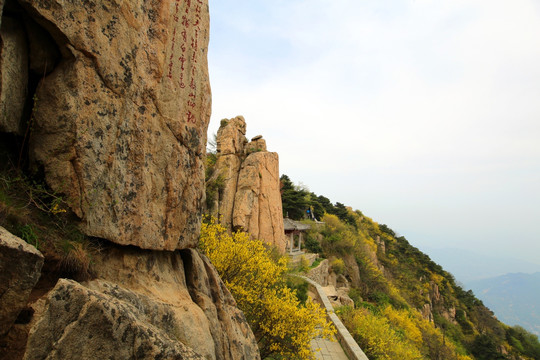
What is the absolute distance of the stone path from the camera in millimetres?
10461

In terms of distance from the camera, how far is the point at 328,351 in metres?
10.9

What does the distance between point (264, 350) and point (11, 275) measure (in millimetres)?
7041

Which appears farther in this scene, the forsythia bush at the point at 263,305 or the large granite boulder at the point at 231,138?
the large granite boulder at the point at 231,138

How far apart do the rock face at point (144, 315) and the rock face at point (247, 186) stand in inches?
389

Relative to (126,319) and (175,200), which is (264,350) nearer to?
(175,200)

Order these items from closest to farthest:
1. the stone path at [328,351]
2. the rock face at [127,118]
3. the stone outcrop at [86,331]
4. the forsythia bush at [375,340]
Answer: the stone outcrop at [86,331] < the rock face at [127,118] < the stone path at [328,351] < the forsythia bush at [375,340]

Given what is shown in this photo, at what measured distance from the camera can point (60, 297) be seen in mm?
2375

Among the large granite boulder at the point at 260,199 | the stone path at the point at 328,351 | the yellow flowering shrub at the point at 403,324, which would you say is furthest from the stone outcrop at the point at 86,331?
the yellow flowering shrub at the point at 403,324

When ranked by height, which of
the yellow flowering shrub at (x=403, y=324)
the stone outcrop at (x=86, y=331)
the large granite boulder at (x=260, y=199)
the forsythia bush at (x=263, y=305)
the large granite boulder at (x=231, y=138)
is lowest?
the yellow flowering shrub at (x=403, y=324)

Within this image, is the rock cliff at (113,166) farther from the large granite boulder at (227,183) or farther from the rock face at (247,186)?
the rock face at (247,186)

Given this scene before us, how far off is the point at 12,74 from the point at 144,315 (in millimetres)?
3157

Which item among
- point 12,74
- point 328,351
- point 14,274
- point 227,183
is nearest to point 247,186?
point 227,183

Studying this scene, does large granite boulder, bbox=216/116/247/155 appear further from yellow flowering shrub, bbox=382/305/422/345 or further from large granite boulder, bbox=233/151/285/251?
yellow flowering shrub, bbox=382/305/422/345

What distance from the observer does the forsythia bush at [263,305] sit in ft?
24.6
